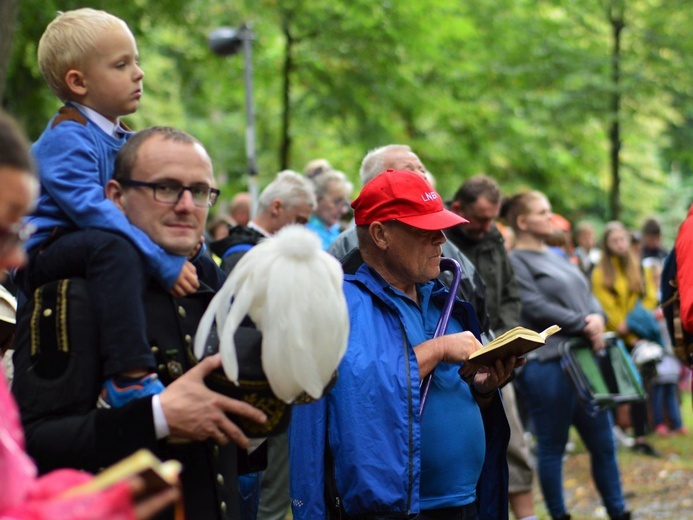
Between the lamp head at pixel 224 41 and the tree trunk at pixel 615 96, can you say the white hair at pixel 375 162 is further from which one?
the tree trunk at pixel 615 96

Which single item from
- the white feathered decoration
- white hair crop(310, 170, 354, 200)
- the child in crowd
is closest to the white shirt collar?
the child in crowd

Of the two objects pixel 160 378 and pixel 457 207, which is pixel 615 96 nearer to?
pixel 457 207

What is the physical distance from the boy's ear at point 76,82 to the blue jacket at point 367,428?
4.15ft

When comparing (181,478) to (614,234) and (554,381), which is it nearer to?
(554,381)

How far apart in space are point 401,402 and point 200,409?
129 centimetres

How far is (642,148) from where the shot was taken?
26.9 m

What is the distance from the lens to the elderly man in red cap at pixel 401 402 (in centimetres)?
377

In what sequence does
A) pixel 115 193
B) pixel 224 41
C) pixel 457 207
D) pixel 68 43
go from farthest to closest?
pixel 224 41
pixel 457 207
pixel 68 43
pixel 115 193

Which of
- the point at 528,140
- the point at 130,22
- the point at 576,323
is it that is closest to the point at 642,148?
the point at 528,140

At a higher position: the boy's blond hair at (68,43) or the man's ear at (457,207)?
the boy's blond hair at (68,43)

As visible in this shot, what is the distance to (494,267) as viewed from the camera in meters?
Answer: 7.38

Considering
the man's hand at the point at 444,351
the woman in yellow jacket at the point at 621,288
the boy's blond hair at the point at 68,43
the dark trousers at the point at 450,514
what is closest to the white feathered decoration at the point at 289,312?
the boy's blond hair at the point at 68,43

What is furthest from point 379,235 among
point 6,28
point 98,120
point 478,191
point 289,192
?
point 6,28

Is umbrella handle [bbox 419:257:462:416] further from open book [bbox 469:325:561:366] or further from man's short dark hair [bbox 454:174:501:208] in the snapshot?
man's short dark hair [bbox 454:174:501:208]
